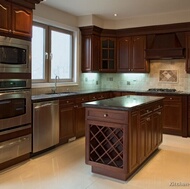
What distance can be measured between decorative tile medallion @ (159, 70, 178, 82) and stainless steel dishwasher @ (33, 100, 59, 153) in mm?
3093

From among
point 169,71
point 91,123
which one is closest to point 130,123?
point 91,123

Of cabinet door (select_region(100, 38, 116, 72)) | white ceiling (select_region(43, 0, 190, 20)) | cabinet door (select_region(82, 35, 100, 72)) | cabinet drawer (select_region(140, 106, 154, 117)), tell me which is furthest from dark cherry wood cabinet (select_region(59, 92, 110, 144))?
white ceiling (select_region(43, 0, 190, 20))

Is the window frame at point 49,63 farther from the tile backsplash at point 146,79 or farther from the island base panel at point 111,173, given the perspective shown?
the island base panel at point 111,173

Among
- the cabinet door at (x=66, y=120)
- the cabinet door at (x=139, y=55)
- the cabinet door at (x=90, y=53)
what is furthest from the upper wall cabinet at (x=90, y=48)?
the cabinet door at (x=66, y=120)

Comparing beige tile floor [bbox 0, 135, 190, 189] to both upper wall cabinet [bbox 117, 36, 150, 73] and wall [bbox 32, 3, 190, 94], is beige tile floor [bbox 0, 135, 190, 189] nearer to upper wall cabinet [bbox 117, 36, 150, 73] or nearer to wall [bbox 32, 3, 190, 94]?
wall [bbox 32, 3, 190, 94]

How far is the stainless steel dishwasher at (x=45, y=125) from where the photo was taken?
12.7 ft

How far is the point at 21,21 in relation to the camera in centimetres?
355

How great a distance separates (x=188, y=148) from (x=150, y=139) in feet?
3.89

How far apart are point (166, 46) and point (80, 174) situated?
12.8 feet

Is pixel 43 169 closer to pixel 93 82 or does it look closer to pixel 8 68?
pixel 8 68

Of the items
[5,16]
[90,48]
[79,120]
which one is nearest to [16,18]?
[5,16]

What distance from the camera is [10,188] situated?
9.30ft

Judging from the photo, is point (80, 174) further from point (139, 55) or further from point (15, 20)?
point (139, 55)

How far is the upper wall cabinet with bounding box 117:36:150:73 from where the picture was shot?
6066 millimetres
